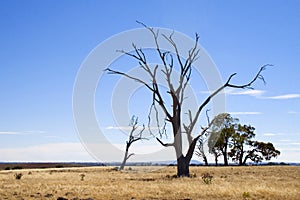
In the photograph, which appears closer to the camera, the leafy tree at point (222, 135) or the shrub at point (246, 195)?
the shrub at point (246, 195)

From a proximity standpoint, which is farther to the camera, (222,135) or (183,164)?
(222,135)

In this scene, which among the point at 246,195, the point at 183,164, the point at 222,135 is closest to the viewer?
the point at 246,195

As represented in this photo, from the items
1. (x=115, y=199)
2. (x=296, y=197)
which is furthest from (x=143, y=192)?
(x=296, y=197)

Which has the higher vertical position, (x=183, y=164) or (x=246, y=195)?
(x=183, y=164)

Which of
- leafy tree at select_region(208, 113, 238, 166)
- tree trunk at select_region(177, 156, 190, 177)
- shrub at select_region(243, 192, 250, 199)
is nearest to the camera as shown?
shrub at select_region(243, 192, 250, 199)

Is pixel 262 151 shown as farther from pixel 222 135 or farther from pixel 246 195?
pixel 246 195

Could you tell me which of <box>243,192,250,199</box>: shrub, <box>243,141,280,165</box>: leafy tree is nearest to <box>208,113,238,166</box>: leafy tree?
<box>243,141,280,165</box>: leafy tree

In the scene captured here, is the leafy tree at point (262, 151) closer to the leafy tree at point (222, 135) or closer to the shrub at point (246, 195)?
the leafy tree at point (222, 135)

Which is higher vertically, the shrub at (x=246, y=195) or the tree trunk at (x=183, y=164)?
the tree trunk at (x=183, y=164)

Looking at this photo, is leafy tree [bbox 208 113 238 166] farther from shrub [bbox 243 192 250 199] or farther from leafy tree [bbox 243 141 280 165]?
shrub [bbox 243 192 250 199]

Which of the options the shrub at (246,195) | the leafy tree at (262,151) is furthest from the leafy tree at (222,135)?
the shrub at (246,195)

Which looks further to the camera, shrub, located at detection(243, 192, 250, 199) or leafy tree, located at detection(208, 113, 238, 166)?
leafy tree, located at detection(208, 113, 238, 166)

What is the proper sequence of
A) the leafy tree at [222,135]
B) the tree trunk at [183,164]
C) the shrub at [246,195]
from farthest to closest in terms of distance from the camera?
1. the leafy tree at [222,135]
2. the tree trunk at [183,164]
3. the shrub at [246,195]

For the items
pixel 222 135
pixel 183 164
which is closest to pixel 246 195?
pixel 183 164
